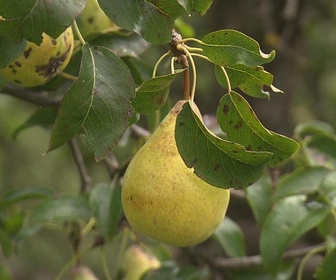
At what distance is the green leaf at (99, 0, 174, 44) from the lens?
870 millimetres

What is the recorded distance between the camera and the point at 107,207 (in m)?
1.33

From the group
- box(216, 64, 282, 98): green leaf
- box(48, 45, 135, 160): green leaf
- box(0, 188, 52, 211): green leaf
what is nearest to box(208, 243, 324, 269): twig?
box(0, 188, 52, 211): green leaf

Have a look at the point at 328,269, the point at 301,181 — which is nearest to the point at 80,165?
the point at 301,181

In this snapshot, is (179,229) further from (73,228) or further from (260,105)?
(260,105)

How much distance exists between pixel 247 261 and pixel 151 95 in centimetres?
67

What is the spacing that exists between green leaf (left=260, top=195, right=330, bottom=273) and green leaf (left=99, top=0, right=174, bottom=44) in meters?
0.53

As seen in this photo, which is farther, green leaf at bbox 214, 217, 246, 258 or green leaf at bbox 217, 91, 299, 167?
green leaf at bbox 214, 217, 246, 258

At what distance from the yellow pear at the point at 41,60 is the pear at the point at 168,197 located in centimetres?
17

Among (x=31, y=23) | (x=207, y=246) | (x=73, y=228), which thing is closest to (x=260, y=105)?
(x=207, y=246)

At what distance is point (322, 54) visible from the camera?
3.09m

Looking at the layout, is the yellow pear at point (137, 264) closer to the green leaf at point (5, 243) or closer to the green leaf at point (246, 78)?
the green leaf at point (5, 243)

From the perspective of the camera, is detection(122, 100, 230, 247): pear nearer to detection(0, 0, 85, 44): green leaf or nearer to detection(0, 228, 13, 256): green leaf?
detection(0, 0, 85, 44): green leaf

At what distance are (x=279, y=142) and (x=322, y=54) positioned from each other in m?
2.22

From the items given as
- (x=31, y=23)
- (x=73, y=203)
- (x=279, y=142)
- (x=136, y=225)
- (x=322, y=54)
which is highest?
(x=31, y=23)
